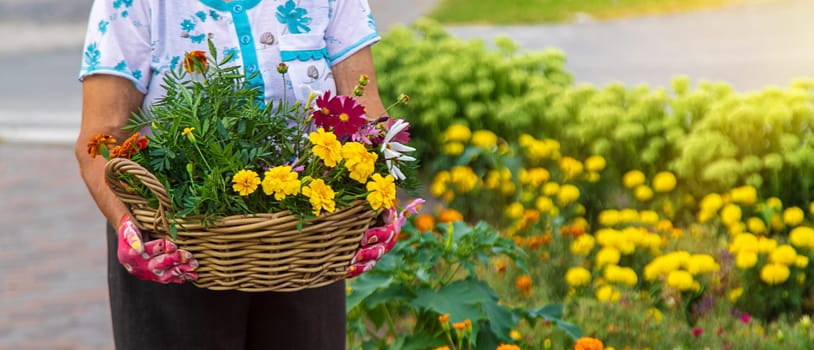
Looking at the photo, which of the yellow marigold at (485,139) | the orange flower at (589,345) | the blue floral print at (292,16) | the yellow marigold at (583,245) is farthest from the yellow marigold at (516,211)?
the blue floral print at (292,16)

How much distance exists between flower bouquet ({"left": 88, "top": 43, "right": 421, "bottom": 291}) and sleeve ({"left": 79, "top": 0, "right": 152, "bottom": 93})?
127 millimetres

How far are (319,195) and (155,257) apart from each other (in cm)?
31

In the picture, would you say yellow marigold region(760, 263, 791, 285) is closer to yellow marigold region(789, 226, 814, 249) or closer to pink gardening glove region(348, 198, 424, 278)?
yellow marigold region(789, 226, 814, 249)

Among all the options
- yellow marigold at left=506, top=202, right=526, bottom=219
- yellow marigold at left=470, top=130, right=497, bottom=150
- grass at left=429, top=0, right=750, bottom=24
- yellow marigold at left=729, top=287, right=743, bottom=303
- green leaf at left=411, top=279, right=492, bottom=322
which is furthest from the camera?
grass at left=429, top=0, right=750, bottom=24

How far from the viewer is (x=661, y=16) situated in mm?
13641

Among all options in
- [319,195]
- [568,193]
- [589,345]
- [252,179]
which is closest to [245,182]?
[252,179]

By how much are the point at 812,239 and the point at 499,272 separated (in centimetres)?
115

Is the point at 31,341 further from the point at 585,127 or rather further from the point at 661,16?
the point at 661,16

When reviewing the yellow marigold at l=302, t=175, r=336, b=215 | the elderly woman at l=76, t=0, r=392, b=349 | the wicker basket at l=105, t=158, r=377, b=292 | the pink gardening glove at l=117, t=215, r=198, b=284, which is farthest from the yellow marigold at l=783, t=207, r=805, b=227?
the pink gardening glove at l=117, t=215, r=198, b=284

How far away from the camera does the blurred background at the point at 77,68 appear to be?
5.16m

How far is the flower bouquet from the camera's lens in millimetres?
1866

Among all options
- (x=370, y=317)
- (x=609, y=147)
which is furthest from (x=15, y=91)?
(x=370, y=317)

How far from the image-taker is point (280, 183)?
1850 millimetres

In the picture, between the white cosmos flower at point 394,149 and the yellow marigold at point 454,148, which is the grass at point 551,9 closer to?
the yellow marigold at point 454,148
